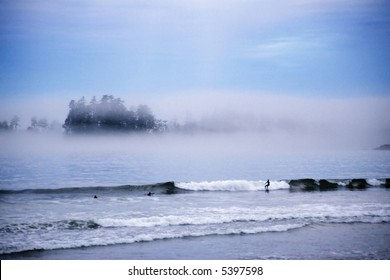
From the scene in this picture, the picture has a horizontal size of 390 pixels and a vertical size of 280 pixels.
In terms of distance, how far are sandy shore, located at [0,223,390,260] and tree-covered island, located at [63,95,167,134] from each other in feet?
19.9

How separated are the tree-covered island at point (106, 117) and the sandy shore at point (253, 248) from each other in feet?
19.9

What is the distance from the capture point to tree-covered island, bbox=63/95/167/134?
12.6 metres

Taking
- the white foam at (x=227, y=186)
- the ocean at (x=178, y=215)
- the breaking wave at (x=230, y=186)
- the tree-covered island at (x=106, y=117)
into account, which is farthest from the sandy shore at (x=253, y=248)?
the white foam at (x=227, y=186)

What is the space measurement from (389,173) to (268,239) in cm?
1586

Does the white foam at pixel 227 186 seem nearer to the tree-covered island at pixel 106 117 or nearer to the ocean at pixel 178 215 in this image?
the ocean at pixel 178 215

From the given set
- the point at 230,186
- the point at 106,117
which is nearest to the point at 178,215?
the point at 106,117

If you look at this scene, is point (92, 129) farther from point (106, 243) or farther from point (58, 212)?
Result: point (106, 243)

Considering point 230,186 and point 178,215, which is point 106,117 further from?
point 230,186

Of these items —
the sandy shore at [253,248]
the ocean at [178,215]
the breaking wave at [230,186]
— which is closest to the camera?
the sandy shore at [253,248]

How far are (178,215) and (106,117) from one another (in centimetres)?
432

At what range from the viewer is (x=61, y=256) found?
679cm

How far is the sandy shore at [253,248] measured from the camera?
22.4 ft

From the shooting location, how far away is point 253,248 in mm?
7262

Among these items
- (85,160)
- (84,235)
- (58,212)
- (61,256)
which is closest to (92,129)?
(58,212)
